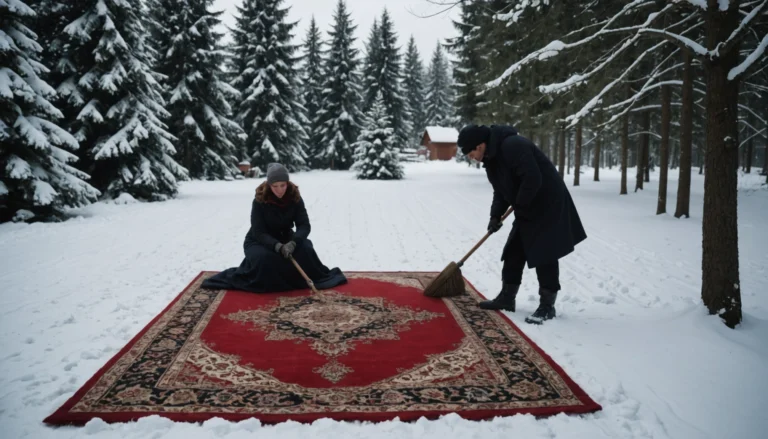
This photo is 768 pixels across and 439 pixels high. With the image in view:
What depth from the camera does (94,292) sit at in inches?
191

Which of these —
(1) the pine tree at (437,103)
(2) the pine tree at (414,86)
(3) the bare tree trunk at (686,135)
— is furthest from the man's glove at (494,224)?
(1) the pine tree at (437,103)

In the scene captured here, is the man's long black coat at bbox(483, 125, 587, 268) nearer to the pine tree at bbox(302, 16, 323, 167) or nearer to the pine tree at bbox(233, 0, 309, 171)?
the pine tree at bbox(233, 0, 309, 171)

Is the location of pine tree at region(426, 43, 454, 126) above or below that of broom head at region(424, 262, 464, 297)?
above

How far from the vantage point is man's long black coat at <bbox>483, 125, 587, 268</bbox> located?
391 cm

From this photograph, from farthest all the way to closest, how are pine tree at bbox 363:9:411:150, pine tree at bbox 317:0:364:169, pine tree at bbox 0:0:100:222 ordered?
A: 1. pine tree at bbox 363:9:411:150
2. pine tree at bbox 317:0:364:169
3. pine tree at bbox 0:0:100:222

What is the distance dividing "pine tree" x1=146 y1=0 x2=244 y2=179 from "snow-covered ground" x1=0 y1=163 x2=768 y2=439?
36.0ft

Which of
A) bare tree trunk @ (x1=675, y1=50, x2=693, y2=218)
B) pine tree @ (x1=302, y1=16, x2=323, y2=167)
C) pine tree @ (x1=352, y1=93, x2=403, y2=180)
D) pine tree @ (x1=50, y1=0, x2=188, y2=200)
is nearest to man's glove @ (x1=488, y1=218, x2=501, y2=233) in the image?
bare tree trunk @ (x1=675, y1=50, x2=693, y2=218)

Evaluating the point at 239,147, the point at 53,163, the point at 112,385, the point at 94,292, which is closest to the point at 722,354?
the point at 112,385

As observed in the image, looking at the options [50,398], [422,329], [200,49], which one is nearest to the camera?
[50,398]

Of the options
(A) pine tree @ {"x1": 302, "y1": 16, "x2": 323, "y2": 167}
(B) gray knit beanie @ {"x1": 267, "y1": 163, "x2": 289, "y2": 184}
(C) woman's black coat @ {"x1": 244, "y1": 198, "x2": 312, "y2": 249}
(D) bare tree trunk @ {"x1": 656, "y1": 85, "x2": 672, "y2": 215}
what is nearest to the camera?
(B) gray knit beanie @ {"x1": 267, "y1": 163, "x2": 289, "y2": 184}

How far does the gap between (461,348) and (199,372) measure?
6.57 ft

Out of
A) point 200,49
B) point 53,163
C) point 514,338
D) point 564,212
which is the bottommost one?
point 514,338

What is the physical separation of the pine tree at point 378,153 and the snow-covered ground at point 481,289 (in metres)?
14.8

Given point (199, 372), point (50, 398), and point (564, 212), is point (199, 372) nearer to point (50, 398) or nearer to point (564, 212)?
point (50, 398)
